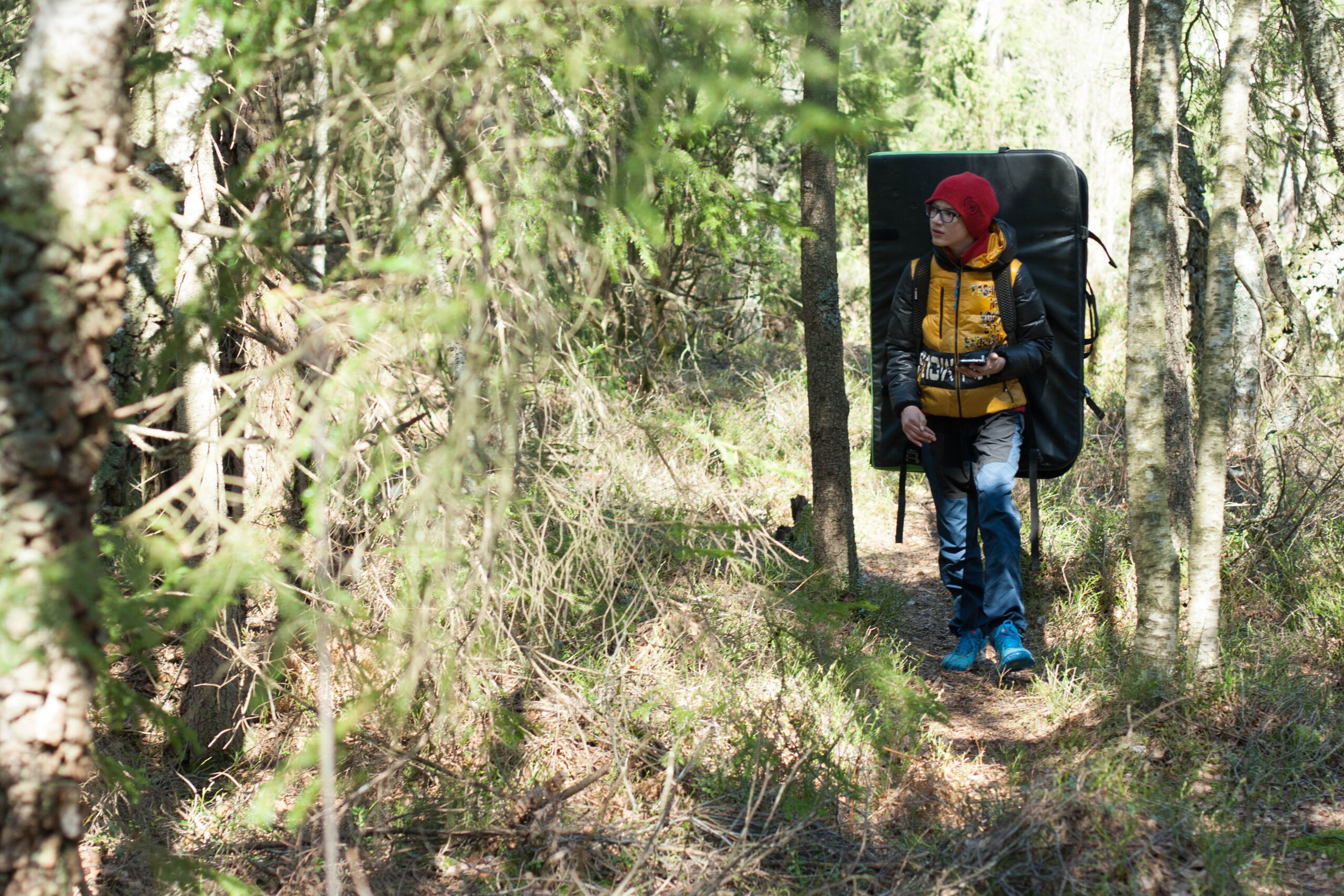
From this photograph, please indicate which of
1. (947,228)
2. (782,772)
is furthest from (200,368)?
(947,228)

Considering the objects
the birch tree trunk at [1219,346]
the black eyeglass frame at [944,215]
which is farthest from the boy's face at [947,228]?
the birch tree trunk at [1219,346]

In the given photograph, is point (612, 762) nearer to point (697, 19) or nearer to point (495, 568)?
point (495, 568)

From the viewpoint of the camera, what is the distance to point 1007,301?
4.53 m

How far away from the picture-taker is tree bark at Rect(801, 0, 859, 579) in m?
5.29

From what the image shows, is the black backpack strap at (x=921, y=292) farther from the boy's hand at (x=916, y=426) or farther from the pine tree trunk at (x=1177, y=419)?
the pine tree trunk at (x=1177, y=419)

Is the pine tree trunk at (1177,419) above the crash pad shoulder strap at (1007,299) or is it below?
below

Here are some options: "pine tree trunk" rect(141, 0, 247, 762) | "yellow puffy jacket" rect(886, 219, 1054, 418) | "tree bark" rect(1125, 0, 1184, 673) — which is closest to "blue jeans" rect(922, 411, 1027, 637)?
"yellow puffy jacket" rect(886, 219, 1054, 418)

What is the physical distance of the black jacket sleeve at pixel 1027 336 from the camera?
4461 millimetres

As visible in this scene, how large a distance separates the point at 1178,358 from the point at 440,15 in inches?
185

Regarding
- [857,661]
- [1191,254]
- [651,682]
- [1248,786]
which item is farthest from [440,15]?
[1191,254]

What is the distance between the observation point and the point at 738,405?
8.88 metres

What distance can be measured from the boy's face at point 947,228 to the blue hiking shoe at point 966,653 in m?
1.93

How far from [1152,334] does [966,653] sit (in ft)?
5.90

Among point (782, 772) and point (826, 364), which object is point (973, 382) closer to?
point (826, 364)
